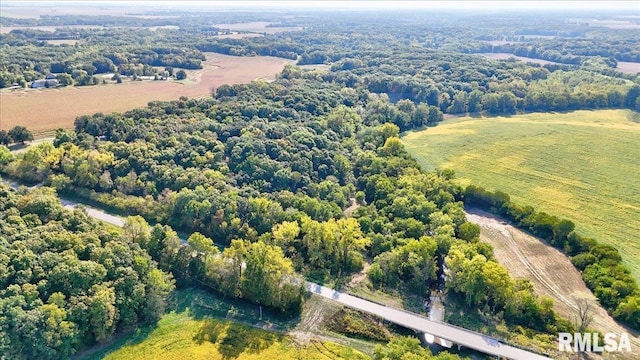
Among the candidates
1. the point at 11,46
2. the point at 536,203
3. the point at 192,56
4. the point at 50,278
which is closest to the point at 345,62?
the point at 192,56

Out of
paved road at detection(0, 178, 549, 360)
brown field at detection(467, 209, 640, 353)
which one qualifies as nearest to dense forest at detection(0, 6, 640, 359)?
brown field at detection(467, 209, 640, 353)

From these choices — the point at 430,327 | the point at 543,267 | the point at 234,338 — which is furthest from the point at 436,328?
the point at 543,267

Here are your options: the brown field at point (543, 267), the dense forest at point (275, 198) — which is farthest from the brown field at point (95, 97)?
the brown field at point (543, 267)

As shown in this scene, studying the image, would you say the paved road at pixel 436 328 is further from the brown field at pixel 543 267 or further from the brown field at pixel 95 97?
the brown field at pixel 95 97

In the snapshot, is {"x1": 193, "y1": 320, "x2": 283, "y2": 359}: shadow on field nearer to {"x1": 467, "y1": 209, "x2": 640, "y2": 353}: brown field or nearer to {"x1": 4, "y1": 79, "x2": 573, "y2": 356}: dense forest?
{"x1": 4, "y1": 79, "x2": 573, "y2": 356}: dense forest
